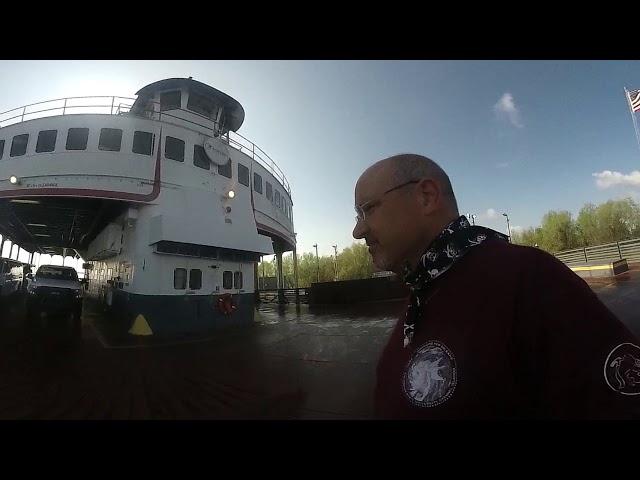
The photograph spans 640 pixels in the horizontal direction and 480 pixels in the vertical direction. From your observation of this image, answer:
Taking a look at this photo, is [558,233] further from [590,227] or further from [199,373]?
[199,373]

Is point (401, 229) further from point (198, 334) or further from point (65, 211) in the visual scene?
point (65, 211)

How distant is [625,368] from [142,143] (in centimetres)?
853

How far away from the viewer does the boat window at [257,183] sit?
27.8 ft

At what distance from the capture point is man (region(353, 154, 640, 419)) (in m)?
0.50

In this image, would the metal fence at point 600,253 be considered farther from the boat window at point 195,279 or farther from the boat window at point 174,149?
the boat window at point 174,149

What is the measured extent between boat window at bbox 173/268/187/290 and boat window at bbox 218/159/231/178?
2984mm

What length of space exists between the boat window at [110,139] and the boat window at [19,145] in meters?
2.22

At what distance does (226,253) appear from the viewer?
23.4 feet

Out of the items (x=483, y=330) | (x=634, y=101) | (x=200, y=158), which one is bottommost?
(x=483, y=330)

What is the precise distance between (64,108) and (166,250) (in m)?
4.95

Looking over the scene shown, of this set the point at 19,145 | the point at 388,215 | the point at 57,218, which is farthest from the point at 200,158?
the point at 388,215

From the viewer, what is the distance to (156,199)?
618 cm

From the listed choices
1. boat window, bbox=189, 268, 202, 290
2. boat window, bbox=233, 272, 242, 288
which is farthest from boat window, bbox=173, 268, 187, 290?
boat window, bbox=233, 272, 242, 288

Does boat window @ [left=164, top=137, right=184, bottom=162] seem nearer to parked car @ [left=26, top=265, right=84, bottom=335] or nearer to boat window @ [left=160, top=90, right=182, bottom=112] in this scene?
boat window @ [left=160, top=90, right=182, bottom=112]
